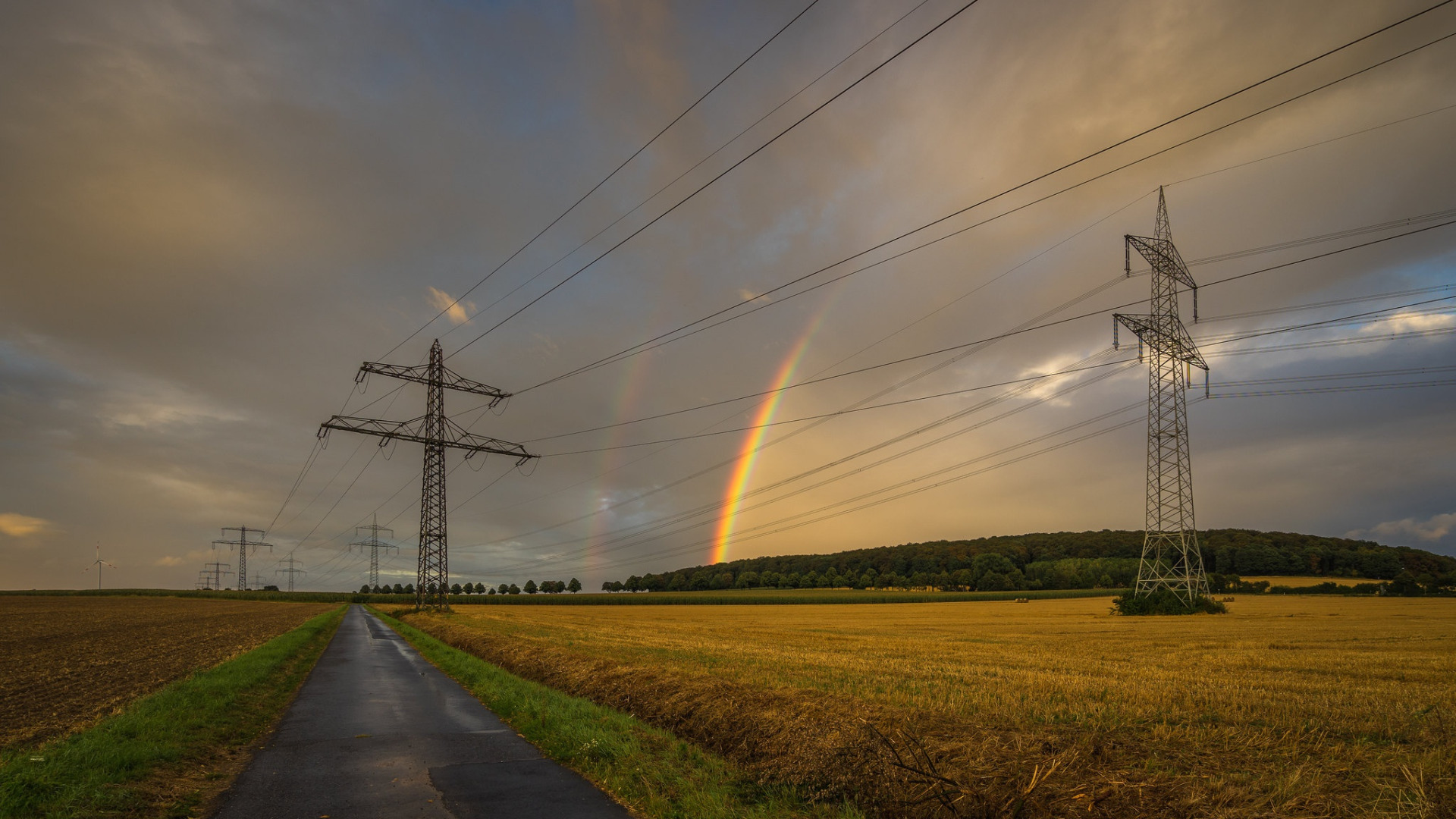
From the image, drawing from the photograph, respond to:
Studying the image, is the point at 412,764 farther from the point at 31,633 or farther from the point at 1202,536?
the point at 1202,536

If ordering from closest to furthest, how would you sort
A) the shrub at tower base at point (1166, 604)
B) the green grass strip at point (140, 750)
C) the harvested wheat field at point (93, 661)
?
the green grass strip at point (140, 750) < the harvested wheat field at point (93, 661) < the shrub at tower base at point (1166, 604)

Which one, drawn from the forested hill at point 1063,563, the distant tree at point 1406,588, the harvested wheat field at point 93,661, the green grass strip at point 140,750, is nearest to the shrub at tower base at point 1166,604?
the green grass strip at point 140,750

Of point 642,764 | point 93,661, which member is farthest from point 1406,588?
point 93,661

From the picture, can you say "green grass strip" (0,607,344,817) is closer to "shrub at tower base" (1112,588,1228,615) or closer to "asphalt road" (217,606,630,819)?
"asphalt road" (217,606,630,819)

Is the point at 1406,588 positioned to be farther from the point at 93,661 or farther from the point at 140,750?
the point at 93,661

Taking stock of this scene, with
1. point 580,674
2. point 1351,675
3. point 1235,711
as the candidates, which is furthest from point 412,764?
point 1351,675

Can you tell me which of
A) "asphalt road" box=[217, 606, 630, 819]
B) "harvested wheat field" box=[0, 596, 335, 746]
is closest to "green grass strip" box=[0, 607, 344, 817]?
"asphalt road" box=[217, 606, 630, 819]

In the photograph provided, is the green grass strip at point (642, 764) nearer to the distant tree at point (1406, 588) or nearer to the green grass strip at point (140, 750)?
the green grass strip at point (140, 750)

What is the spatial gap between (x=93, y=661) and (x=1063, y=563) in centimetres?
15145

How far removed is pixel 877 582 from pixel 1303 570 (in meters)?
75.9

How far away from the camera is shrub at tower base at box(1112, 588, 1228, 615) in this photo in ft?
182

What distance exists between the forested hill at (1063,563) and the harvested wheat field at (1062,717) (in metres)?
118

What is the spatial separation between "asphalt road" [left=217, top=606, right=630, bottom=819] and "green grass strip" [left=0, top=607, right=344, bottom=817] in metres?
0.81

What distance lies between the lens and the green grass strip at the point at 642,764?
850cm
